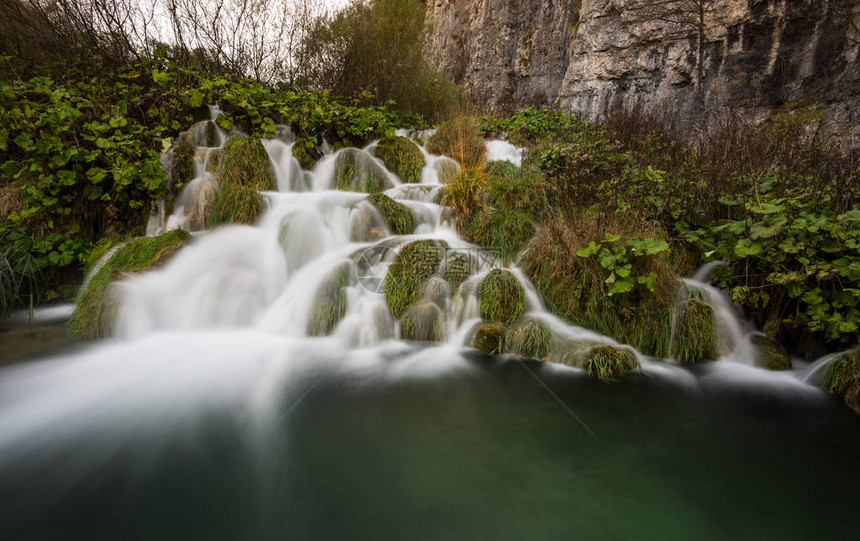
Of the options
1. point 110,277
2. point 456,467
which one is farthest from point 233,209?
point 456,467

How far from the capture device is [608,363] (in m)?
3.18

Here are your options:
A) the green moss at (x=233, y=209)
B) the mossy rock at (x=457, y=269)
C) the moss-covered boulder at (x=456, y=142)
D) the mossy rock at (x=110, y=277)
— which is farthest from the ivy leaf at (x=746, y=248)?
the mossy rock at (x=110, y=277)

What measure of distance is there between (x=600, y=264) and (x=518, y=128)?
602 cm

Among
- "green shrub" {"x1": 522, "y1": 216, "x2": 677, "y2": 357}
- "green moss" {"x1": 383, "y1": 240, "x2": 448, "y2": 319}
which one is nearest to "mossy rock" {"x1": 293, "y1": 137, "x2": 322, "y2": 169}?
"green moss" {"x1": 383, "y1": 240, "x2": 448, "y2": 319}

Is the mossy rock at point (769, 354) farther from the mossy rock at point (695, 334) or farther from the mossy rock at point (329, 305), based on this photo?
the mossy rock at point (329, 305)

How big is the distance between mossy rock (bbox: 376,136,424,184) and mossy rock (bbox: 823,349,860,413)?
567cm

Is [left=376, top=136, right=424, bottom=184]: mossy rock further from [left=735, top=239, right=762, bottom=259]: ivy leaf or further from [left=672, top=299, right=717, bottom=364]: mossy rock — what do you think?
[left=735, top=239, right=762, bottom=259]: ivy leaf

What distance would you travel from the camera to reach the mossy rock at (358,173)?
633cm

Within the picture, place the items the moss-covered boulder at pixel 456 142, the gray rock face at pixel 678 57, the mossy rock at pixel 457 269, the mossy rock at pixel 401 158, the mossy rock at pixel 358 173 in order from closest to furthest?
the mossy rock at pixel 457 269
the mossy rock at pixel 358 173
the mossy rock at pixel 401 158
the moss-covered boulder at pixel 456 142
the gray rock face at pixel 678 57

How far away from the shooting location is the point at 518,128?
8.72 m

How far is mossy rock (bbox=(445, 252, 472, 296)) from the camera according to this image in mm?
4039

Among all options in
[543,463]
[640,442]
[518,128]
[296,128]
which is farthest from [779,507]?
[518,128]

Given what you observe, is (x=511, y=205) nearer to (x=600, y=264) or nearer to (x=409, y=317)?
(x=600, y=264)

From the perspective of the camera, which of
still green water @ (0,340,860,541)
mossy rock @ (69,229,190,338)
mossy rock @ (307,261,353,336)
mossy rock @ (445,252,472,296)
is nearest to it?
still green water @ (0,340,860,541)
